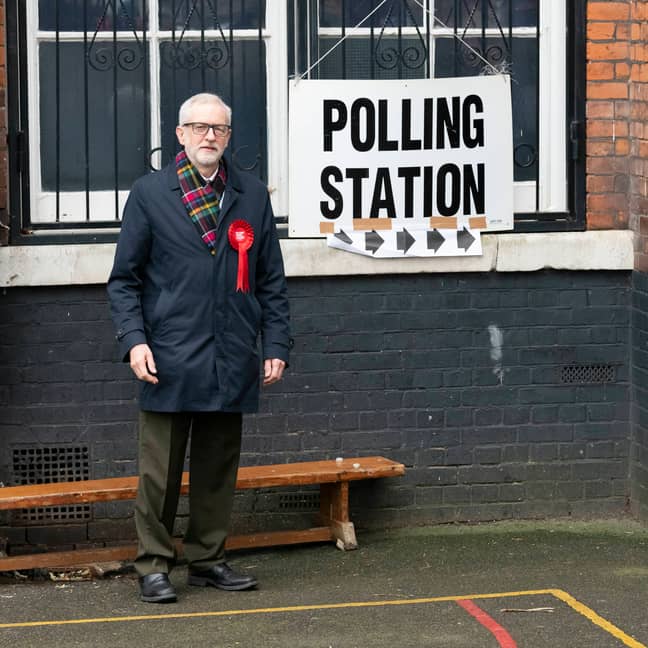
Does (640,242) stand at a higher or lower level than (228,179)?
lower

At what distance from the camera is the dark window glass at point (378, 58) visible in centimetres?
794

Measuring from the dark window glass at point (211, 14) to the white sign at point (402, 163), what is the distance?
0.42m

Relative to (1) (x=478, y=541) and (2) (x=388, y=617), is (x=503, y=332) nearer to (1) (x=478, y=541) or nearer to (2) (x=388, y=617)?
(1) (x=478, y=541)

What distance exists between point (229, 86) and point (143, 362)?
2.04 meters

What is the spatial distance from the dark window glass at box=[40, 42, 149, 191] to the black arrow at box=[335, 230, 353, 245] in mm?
1016

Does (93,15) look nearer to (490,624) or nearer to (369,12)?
(369,12)

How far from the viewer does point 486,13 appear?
8008mm

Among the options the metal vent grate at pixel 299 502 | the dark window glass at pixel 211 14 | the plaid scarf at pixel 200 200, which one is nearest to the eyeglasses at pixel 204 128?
the plaid scarf at pixel 200 200

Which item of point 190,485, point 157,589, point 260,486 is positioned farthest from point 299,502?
point 157,589

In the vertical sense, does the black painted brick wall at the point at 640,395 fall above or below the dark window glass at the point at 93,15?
below

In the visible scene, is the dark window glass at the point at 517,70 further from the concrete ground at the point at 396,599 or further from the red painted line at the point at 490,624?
the red painted line at the point at 490,624

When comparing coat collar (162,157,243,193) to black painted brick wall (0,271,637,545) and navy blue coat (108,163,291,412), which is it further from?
black painted brick wall (0,271,637,545)

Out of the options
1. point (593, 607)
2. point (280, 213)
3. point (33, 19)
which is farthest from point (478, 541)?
point (33, 19)

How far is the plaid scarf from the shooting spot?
6.53 metres
